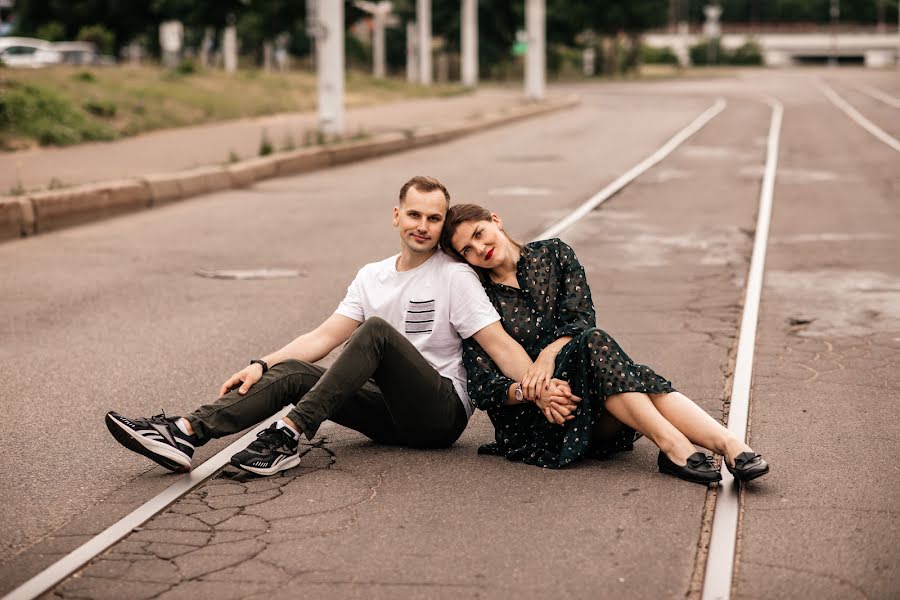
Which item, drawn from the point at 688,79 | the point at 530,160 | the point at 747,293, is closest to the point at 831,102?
the point at 530,160

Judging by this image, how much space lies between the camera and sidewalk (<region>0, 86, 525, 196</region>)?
1584 cm

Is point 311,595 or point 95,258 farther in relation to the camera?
point 95,258

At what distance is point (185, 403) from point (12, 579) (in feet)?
7.94

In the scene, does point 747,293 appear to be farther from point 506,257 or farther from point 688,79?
point 688,79

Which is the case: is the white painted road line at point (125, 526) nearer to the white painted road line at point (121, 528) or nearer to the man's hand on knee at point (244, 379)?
the white painted road line at point (121, 528)

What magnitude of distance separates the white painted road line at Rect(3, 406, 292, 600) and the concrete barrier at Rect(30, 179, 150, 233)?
792cm

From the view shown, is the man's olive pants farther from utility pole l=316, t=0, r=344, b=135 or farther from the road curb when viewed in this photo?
utility pole l=316, t=0, r=344, b=135

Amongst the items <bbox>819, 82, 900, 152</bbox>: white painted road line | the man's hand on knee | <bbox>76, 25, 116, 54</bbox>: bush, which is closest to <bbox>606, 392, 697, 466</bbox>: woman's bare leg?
the man's hand on knee

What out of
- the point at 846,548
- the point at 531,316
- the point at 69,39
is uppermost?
the point at 69,39

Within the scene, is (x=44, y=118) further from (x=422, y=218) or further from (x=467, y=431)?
(x=422, y=218)

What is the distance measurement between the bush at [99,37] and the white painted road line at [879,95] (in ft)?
85.7

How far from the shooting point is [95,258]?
38.0ft

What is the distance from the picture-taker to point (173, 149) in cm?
1962

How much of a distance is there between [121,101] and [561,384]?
61.4ft
